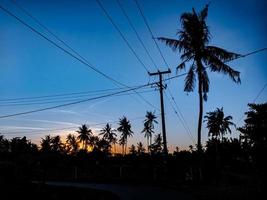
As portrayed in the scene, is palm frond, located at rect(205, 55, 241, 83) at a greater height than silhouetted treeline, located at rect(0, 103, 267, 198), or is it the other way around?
palm frond, located at rect(205, 55, 241, 83)

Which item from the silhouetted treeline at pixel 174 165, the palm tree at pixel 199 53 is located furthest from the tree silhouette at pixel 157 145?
the palm tree at pixel 199 53

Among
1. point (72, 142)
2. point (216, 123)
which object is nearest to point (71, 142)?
point (72, 142)

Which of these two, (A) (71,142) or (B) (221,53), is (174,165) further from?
(A) (71,142)

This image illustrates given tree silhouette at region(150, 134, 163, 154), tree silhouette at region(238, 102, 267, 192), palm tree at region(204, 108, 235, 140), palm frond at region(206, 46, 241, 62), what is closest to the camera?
tree silhouette at region(238, 102, 267, 192)

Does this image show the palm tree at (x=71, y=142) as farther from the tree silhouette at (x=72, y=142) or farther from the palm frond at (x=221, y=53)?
the palm frond at (x=221, y=53)

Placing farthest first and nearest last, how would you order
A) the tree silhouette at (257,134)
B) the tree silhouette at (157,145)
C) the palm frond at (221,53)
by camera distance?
the tree silhouette at (157,145), the palm frond at (221,53), the tree silhouette at (257,134)

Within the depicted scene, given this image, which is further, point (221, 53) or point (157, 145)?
point (157, 145)

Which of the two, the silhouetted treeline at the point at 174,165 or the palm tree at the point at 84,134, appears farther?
the palm tree at the point at 84,134

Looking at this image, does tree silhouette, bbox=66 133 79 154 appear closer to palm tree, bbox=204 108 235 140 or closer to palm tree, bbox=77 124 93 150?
palm tree, bbox=77 124 93 150

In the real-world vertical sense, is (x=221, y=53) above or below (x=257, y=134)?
above

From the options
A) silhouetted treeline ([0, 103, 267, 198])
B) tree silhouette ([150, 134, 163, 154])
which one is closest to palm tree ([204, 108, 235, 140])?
silhouetted treeline ([0, 103, 267, 198])

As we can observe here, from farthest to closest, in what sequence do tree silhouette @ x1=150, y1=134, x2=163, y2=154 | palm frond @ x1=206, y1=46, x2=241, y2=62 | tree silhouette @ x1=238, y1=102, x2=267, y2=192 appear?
tree silhouette @ x1=150, y1=134, x2=163, y2=154, palm frond @ x1=206, y1=46, x2=241, y2=62, tree silhouette @ x1=238, y1=102, x2=267, y2=192

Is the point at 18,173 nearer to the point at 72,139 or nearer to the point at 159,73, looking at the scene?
the point at 159,73

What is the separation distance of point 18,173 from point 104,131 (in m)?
80.5
